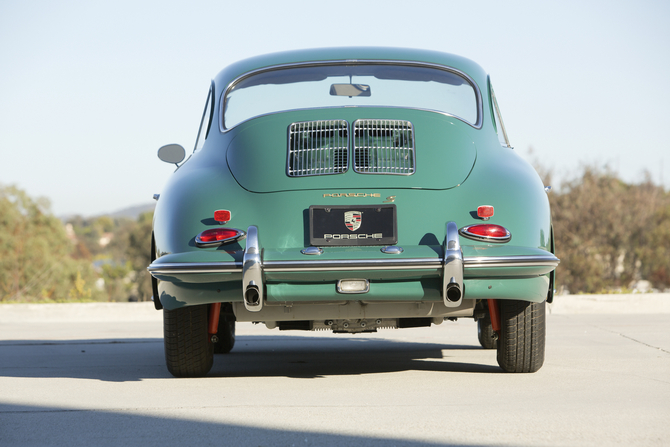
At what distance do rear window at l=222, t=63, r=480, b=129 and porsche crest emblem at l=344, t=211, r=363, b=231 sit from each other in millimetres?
1056

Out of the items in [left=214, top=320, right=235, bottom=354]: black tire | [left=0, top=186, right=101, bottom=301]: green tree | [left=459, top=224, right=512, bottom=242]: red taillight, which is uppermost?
[left=459, top=224, right=512, bottom=242]: red taillight

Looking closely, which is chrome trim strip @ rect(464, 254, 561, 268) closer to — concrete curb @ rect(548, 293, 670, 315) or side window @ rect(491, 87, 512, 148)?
side window @ rect(491, 87, 512, 148)

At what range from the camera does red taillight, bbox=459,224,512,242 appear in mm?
3912

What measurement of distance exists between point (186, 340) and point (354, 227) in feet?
4.28

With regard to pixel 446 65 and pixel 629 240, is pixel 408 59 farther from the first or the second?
pixel 629 240

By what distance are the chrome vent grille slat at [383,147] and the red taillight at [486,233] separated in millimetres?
472

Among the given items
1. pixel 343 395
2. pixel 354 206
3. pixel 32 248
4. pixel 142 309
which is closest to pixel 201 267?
pixel 354 206

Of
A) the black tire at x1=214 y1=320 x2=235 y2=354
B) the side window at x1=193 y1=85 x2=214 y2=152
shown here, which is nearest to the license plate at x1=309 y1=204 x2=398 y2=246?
the side window at x1=193 y1=85 x2=214 y2=152

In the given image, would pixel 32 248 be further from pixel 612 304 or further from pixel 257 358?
pixel 257 358

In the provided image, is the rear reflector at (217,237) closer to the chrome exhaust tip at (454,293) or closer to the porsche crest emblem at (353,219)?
the porsche crest emblem at (353,219)

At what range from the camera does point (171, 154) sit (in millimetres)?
5176

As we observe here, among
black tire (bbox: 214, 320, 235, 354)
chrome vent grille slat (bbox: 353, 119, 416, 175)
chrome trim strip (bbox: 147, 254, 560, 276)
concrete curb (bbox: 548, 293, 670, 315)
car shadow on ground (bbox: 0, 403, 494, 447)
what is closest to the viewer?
car shadow on ground (bbox: 0, 403, 494, 447)

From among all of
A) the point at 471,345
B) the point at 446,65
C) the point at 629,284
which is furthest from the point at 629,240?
the point at 446,65

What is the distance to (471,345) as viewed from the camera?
269 inches
